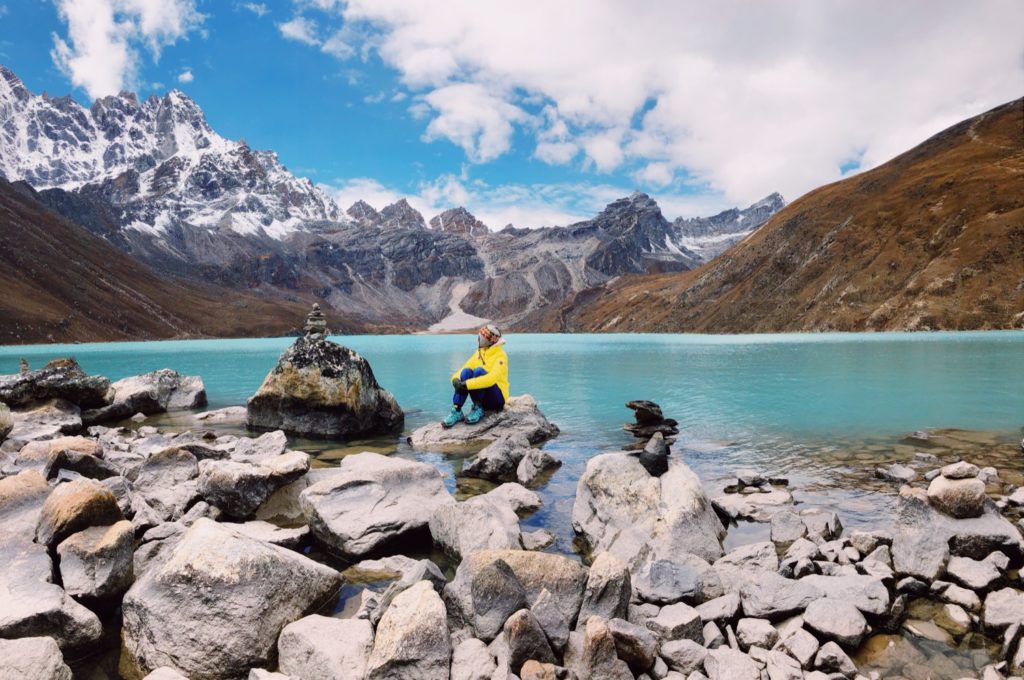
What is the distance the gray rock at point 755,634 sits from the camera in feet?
24.7

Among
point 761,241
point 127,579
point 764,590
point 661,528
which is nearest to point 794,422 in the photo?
point 661,528

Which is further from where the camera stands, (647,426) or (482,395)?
(647,426)

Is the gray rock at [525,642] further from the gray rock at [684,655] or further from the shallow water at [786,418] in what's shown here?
the shallow water at [786,418]

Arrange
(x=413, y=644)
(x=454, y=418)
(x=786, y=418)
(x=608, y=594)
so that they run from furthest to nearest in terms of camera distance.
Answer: (x=786, y=418)
(x=454, y=418)
(x=608, y=594)
(x=413, y=644)

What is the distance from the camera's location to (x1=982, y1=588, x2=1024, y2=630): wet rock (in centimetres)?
767

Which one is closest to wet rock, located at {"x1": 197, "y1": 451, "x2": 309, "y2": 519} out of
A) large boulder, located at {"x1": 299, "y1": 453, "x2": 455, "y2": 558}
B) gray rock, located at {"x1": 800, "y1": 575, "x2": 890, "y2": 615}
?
large boulder, located at {"x1": 299, "y1": 453, "x2": 455, "y2": 558}

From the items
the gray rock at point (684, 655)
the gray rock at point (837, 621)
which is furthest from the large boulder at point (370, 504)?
the gray rock at point (837, 621)

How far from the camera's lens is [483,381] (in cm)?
2252

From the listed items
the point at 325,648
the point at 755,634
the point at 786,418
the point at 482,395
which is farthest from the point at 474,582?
the point at 786,418

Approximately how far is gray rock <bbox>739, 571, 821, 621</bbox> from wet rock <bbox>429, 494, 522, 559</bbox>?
4.02 m

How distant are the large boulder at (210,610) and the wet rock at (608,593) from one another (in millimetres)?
4014

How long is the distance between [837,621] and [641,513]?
4279mm

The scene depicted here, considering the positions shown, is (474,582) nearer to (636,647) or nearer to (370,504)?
(636,647)

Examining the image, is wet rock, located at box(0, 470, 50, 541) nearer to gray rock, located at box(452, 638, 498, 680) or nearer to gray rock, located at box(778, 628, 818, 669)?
gray rock, located at box(452, 638, 498, 680)
